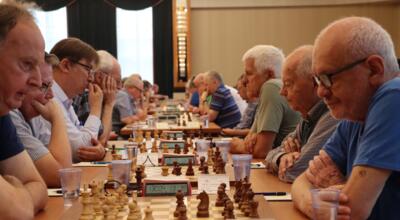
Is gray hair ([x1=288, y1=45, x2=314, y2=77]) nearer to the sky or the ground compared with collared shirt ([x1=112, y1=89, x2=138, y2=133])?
nearer to the sky

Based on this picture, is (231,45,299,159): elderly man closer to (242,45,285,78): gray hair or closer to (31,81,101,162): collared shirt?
(242,45,285,78): gray hair

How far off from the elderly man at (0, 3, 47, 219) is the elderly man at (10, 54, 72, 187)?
1.34 ft

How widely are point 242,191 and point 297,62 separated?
1009mm

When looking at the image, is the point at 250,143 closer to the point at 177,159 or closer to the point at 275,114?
the point at 275,114

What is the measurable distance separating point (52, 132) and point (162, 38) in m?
8.59

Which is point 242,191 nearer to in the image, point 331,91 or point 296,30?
point 331,91

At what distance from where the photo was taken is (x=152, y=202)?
6.40 feet

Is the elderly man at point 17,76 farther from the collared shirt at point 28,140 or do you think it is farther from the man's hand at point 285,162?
the man's hand at point 285,162

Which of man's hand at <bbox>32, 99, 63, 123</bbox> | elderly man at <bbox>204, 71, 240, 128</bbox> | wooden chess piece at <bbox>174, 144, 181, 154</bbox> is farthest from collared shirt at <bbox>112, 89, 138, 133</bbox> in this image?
man's hand at <bbox>32, 99, 63, 123</bbox>

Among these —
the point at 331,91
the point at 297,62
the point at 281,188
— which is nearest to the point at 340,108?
the point at 331,91

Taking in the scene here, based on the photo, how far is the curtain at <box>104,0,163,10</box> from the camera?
10.6m

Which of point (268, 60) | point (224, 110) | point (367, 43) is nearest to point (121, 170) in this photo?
point (367, 43)

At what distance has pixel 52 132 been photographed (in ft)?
8.97

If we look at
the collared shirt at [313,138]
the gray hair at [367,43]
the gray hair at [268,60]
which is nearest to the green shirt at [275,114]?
the gray hair at [268,60]
